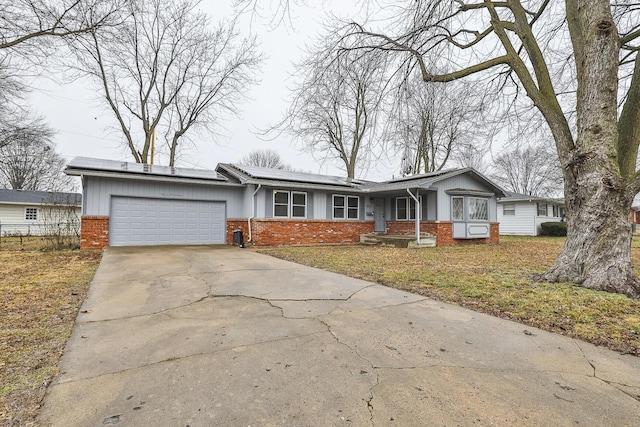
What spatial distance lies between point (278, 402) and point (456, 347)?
176 centimetres

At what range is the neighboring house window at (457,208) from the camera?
13961 mm

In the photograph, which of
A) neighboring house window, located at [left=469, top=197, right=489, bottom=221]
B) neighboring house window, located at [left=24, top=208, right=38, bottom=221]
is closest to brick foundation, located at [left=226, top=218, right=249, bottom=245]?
neighboring house window, located at [left=469, top=197, right=489, bottom=221]

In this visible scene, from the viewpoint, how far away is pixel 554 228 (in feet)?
67.8

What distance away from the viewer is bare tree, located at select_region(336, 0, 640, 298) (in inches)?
192

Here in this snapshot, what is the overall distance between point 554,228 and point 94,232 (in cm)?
2649

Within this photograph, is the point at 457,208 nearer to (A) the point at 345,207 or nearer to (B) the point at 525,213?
(A) the point at 345,207

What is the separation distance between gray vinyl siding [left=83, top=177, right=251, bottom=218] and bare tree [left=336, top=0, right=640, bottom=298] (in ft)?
29.7

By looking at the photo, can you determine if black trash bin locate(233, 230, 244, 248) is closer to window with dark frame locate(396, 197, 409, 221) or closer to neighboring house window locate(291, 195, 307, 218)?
neighboring house window locate(291, 195, 307, 218)

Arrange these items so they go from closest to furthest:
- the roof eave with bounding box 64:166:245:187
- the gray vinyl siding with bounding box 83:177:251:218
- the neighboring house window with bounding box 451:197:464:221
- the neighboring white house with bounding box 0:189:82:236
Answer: the roof eave with bounding box 64:166:245:187
the gray vinyl siding with bounding box 83:177:251:218
the neighboring house window with bounding box 451:197:464:221
the neighboring white house with bounding box 0:189:82:236

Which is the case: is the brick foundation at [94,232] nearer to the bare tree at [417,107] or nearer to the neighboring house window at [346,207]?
the neighboring house window at [346,207]

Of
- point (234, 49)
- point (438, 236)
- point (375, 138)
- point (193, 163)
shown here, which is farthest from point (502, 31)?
point (193, 163)

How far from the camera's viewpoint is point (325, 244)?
14.0 meters

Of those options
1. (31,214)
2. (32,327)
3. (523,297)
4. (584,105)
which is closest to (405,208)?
(584,105)

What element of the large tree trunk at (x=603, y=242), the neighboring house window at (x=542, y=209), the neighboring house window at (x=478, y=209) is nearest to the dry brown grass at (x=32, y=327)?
the large tree trunk at (x=603, y=242)
